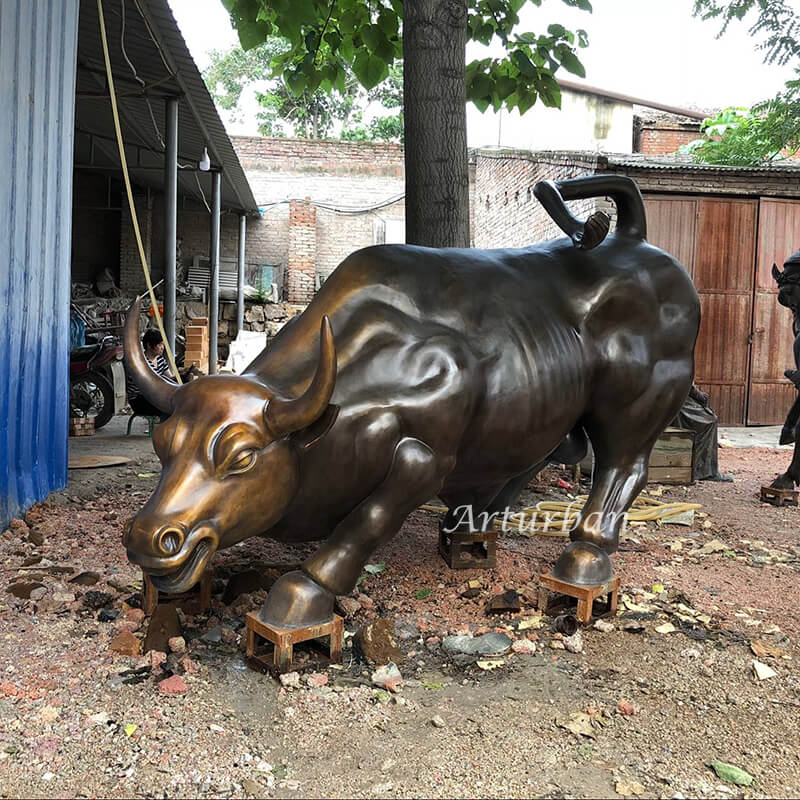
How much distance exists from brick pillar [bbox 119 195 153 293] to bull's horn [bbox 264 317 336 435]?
16745 mm

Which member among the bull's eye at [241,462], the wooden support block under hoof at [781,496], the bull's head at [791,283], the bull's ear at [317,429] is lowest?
the wooden support block under hoof at [781,496]

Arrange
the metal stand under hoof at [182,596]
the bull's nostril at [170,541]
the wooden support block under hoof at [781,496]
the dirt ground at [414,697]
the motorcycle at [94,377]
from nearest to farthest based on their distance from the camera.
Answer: the dirt ground at [414,697]
the bull's nostril at [170,541]
the metal stand under hoof at [182,596]
the wooden support block under hoof at [781,496]
the motorcycle at [94,377]

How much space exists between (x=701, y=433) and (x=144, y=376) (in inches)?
201

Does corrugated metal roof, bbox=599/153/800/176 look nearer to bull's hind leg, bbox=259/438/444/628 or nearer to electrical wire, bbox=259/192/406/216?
bull's hind leg, bbox=259/438/444/628

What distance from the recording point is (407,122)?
4.86 metres

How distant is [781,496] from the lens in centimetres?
568

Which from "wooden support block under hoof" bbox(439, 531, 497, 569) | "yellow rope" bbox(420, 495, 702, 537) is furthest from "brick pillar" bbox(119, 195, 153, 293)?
"wooden support block under hoof" bbox(439, 531, 497, 569)

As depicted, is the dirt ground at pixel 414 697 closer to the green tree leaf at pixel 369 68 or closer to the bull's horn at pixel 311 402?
the bull's horn at pixel 311 402

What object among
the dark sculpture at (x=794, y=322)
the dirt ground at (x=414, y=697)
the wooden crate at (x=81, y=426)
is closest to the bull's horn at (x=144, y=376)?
the dirt ground at (x=414, y=697)

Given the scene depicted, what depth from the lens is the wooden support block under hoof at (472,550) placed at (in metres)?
3.58

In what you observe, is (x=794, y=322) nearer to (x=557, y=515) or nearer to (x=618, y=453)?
(x=557, y=515)

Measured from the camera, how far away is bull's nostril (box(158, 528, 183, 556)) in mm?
2154

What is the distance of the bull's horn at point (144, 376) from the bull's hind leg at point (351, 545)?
0.64 metres

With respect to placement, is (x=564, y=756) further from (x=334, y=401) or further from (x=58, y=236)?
(x=58, y=236)
